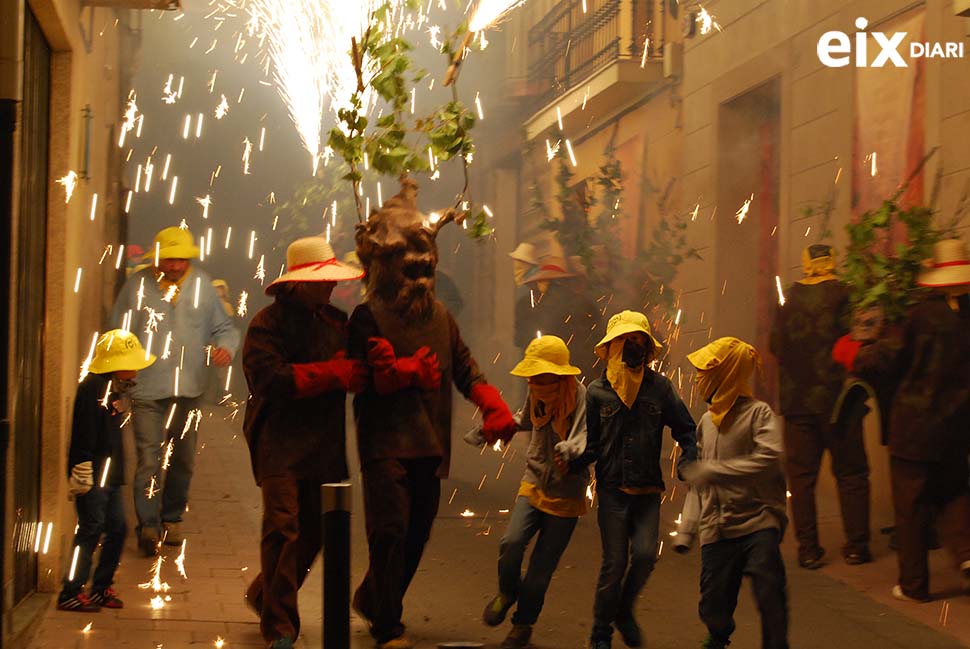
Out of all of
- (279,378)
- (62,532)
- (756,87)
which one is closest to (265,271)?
(756,87)

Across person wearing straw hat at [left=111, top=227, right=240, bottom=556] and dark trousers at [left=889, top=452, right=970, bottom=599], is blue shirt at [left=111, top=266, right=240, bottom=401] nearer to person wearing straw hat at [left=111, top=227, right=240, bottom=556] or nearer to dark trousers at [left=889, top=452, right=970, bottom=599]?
person wearing straw hat at [left=111, top=227, right=240, bottom=556]

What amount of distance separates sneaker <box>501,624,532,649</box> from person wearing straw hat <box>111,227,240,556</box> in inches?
107

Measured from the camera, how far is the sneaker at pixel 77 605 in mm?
6750

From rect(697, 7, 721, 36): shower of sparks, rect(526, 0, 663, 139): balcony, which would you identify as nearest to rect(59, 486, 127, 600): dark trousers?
rect(697, 7, 721, 36): shower of sparks

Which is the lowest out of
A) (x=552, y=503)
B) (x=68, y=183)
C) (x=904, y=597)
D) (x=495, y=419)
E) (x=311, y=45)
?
(x=904, y=597)

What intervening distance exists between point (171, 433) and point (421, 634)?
243cm

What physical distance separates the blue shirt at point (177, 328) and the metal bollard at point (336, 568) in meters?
3.98

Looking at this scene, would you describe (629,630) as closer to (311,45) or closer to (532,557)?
(532,557)

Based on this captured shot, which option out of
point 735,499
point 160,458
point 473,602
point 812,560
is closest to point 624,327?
point 735,499

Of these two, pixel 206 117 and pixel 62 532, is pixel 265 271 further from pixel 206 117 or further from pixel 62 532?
pixel 62 532

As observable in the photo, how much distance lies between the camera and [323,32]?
38.9 ft

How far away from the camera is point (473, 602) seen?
7.50 metres

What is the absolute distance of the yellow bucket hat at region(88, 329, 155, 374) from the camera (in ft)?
22.5

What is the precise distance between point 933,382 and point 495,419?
2659 mm
